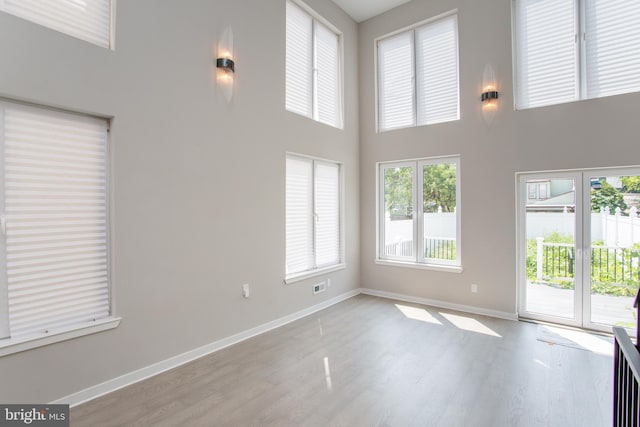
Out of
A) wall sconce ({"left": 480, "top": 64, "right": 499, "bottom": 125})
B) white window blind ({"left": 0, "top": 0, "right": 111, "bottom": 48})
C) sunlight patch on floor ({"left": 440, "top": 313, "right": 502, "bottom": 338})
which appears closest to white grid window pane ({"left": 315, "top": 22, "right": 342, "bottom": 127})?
wall sconce ({"left": 480, "top": 64, "right": 499, "bottom": 125})

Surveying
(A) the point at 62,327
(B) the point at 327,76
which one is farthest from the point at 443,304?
(A) the point at 62,327

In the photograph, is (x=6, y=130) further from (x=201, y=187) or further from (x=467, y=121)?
(x=467, y=121)

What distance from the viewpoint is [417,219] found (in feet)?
16.7

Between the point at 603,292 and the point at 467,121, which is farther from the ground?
the point at 467,121

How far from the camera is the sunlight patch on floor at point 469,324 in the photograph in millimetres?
3801

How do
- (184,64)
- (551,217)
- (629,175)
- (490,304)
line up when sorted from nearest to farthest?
(184,64), (629,175), (551,217), (490,304)

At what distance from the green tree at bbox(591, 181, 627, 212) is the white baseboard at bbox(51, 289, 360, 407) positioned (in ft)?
12.6

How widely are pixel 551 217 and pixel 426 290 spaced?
1.93 metres

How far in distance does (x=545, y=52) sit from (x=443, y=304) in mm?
3631

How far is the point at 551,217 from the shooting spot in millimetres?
4109

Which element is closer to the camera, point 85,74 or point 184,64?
point 85,74

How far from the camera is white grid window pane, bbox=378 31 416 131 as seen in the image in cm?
517

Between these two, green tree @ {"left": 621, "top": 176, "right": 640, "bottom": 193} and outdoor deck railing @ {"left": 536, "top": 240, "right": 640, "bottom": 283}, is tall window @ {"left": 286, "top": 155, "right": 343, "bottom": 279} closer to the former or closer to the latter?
outdoor deck railing @ {"left": 536, "top": 240, "right": 640, "bottom": 283}

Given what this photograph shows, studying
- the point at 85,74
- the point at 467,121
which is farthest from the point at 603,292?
the point at 85,74
